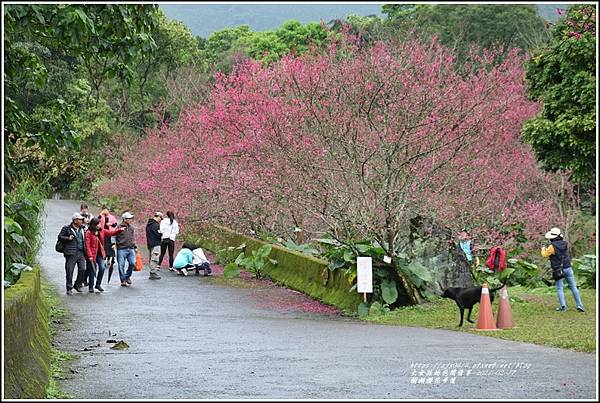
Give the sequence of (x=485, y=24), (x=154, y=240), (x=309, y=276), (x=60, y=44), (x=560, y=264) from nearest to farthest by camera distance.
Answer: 1. (x=60, y=44)
2. (x=560, y=264)
3. (x=309, y=276)
4. (x=154, y=240)
5. (x=485, y=24)

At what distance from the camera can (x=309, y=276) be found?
2169cm

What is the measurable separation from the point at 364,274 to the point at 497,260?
17.1 feet

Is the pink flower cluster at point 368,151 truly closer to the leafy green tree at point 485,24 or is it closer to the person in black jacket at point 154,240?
the person in black jacket at point 154,240

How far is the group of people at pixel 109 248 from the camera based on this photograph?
19969 millimetres

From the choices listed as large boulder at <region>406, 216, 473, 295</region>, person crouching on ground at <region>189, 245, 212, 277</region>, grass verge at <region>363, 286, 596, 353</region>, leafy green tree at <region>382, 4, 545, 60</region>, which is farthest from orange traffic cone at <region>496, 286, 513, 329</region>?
leafy green tree at <region>382, 4, 545, 60</region>

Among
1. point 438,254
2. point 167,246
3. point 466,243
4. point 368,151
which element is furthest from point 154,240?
point 438,254

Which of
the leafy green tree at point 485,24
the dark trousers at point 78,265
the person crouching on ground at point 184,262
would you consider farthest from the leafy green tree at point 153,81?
the dark trousers at point 78,265

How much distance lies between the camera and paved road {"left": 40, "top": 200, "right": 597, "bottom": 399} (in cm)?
888

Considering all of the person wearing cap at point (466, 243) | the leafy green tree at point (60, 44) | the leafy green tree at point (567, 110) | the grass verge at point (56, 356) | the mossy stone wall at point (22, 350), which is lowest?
the grass verge at point (56, 356)

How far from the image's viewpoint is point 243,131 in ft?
87.5

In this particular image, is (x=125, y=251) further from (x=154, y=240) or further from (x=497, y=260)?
(x=497, y=260)

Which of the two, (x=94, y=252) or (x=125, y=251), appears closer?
(x=94, y=252)

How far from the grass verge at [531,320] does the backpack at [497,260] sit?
0.79 metres

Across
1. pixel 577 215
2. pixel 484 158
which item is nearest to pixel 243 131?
pixel 484 158
